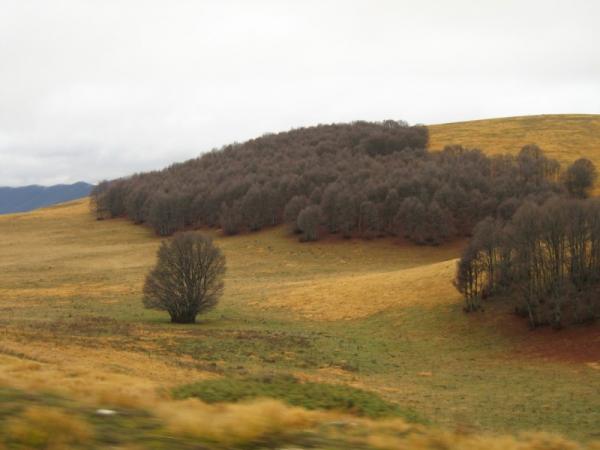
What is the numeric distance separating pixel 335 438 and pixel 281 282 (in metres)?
50.4

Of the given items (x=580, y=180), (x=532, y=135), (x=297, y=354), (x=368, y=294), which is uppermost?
(x=532, y=135)

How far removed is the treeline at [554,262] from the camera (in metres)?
32.0

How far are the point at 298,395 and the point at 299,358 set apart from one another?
1451 cm

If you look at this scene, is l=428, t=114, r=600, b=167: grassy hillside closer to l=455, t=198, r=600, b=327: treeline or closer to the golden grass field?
the golden grass field

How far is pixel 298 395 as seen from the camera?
455 inches

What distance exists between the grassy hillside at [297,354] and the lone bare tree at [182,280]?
1334 millimetres

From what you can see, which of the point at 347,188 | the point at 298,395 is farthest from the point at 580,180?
the point at 298,395

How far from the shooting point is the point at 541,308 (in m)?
32.5

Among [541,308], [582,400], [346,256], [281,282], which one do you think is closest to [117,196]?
[346,256]

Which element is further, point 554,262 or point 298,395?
point 554,262

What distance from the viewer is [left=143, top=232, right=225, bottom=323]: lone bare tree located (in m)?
36.7

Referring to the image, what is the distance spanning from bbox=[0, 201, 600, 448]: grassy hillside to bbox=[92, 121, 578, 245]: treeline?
19.4m

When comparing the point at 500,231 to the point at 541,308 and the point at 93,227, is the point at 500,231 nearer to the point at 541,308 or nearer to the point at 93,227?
the point at 541,308

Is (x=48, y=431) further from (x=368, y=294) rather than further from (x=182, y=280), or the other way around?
(x=368, y=294)
